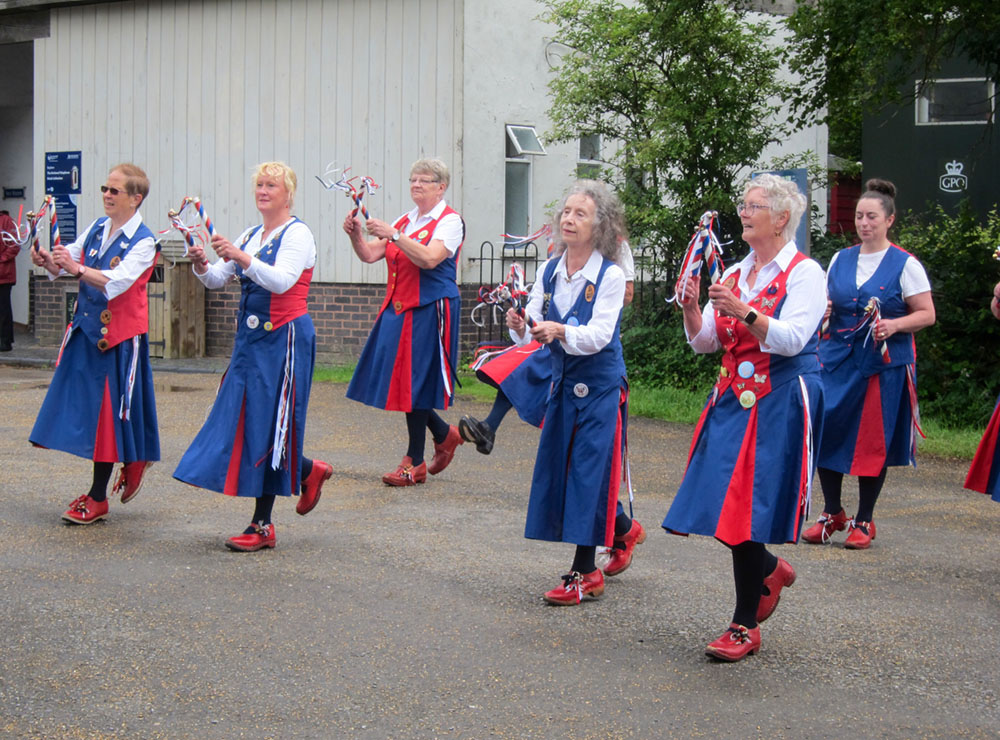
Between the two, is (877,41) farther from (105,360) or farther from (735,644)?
(735,644)

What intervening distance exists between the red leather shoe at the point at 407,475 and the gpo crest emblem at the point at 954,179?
11.2 metres

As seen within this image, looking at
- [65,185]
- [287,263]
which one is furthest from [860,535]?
[65,185]

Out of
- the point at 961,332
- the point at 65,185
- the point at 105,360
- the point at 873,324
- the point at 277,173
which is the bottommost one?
the point at 105,360

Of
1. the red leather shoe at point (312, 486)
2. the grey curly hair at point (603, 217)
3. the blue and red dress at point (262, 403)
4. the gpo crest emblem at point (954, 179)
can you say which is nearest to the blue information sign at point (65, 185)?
the gpo crest emblem at point (954, 179)

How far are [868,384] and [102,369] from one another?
4030mm

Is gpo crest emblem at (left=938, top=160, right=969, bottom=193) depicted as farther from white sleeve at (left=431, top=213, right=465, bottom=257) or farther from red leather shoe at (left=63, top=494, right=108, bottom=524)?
red leather shoe at (left=63, top=494, right=108, bottom=524)

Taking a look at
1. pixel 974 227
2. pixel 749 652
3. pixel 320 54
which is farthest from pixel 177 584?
pixel 320 54

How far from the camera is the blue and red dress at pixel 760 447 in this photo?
460cm

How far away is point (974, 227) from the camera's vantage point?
11500 mm

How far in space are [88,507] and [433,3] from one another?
921 cm

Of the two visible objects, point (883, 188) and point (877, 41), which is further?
point (877, 41)

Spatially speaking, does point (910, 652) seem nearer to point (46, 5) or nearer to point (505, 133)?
point (505, 133)

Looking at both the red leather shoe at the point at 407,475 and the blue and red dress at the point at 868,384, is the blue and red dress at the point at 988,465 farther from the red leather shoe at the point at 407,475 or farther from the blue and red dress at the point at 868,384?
the red leather shoe at the point at 407,475

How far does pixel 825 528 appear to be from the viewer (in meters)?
6.77
